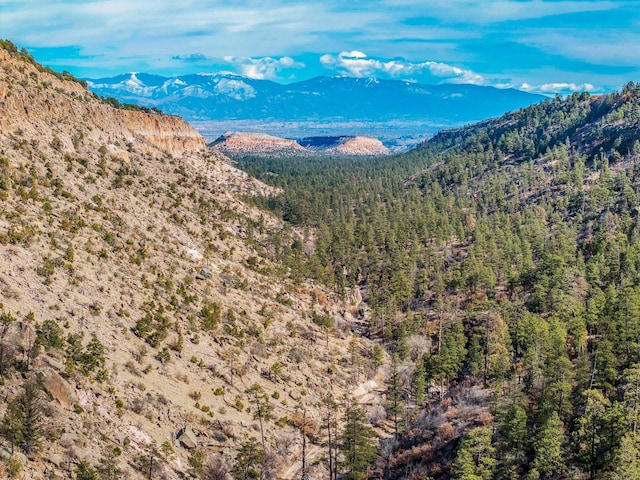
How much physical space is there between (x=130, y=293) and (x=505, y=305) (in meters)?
47.9

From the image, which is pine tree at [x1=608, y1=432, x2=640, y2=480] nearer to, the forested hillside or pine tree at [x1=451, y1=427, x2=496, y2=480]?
the forested hillside

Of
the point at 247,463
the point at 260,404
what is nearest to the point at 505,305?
the point at 260,404

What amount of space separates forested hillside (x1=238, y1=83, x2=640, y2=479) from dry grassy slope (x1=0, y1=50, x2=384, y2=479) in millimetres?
9906

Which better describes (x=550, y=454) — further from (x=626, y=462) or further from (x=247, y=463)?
(x=247, y=463)

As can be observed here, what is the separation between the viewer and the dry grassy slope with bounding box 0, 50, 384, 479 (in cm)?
3838

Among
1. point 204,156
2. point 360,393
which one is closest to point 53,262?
point 360,393

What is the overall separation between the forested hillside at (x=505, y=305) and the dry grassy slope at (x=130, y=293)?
9.91 m

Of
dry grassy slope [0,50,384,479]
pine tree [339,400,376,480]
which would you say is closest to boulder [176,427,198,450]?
dry grassy slope [0,50,384,479]

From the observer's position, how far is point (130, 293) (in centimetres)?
5356

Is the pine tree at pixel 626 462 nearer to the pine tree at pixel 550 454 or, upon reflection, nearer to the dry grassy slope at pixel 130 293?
the pine tree at pixel 550 454

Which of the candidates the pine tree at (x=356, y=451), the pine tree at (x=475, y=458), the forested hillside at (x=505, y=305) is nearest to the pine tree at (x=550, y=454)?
the forested hillside at (x=505, y=305)

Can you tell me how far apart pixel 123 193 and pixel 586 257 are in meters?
81.3

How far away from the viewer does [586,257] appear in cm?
10350

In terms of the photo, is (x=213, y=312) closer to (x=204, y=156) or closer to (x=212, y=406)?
(x=212, y=406)
